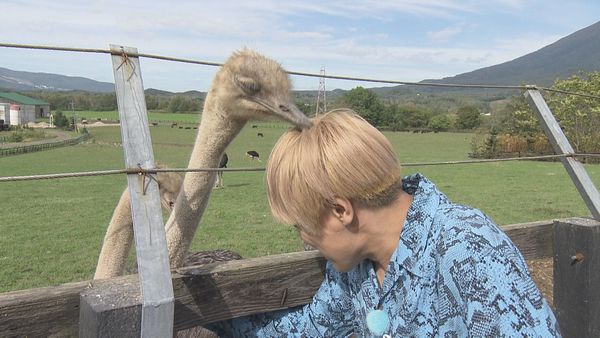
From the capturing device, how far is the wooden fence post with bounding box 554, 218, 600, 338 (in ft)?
9.13

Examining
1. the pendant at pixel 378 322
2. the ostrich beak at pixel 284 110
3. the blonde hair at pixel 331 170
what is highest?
the ostrich beak at pixel 284 110

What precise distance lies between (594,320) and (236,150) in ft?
98.6

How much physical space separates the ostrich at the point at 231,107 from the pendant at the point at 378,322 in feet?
3.65

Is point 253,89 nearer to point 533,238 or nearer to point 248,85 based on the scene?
point 248,85

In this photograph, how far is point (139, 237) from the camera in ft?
4.80

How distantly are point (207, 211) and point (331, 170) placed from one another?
14937 mm

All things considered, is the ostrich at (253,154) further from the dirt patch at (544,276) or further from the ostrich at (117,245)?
the ostrich at (117,245)

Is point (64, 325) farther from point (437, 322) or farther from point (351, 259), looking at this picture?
point (437, 322)

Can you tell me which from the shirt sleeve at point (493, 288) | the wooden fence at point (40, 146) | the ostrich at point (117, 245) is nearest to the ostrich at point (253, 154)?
the wooden fence at point (40, 146)

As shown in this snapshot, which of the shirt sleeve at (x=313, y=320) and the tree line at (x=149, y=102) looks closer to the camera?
the shirt sleeve at (x=313, y=320)

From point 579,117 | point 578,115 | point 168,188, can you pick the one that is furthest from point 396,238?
point 579,117

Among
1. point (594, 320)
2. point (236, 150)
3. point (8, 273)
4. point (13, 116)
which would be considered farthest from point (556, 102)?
point (594, 320)

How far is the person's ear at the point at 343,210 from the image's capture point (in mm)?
1630

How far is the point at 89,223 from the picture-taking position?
1474 cm
